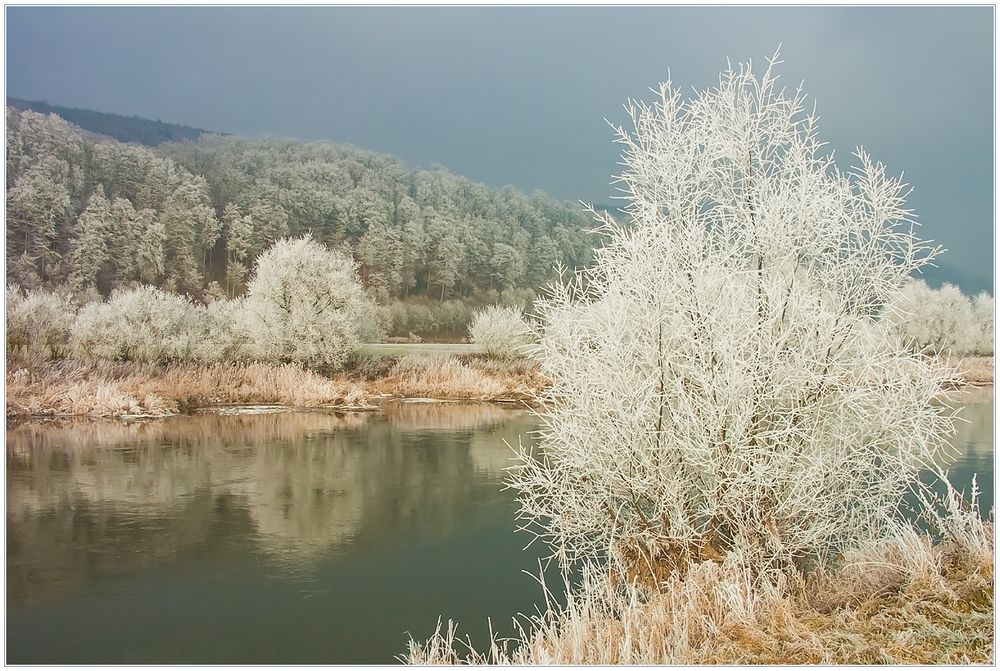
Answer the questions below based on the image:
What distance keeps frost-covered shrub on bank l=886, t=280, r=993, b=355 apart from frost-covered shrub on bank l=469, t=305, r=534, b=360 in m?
2.92

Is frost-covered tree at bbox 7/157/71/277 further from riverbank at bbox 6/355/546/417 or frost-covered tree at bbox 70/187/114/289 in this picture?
riverbank at bbox 6/355/546/417

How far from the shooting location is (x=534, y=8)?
18.8 ft

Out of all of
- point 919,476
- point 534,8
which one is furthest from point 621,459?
point 534,8

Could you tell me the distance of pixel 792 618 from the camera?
4.57m

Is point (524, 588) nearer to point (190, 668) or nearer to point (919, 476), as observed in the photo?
point (190, 668)

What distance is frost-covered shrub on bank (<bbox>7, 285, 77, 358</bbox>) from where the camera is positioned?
6.05 m

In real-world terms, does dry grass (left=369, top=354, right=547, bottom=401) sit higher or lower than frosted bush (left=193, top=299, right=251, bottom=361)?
lower

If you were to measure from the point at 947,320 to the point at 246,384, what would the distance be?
5732mm

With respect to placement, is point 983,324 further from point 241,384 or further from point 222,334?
point 222,334

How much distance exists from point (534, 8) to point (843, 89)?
2389 millimetres

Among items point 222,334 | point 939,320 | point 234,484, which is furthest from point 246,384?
point 939,320

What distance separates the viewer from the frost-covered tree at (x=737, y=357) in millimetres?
4711

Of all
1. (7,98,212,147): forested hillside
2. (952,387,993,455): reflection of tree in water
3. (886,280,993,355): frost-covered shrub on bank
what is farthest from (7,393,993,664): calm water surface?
(7,98,212,147): forested hillside

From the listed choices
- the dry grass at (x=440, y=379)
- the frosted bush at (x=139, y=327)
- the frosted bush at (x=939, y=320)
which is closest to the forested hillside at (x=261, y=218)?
the frosted bush at (x=139, y=327)
